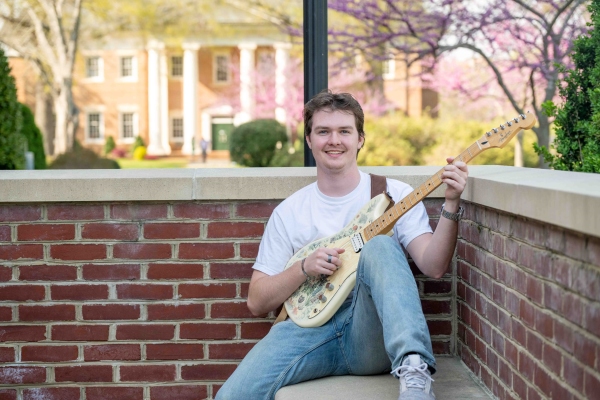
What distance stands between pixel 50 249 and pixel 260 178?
1031 mm

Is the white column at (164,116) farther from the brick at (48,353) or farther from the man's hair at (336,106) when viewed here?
the man's hair at (336,106)

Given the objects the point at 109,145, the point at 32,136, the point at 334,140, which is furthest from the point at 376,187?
the point at 109,145

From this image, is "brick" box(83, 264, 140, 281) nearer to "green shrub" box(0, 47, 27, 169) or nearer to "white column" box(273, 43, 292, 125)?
"green shrub" box(0, 47, 27, 169)

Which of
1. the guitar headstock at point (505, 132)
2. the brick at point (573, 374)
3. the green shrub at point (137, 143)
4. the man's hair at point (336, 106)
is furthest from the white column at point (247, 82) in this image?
the brick at point (573, 374)

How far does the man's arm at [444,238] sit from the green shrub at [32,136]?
10.2 meters

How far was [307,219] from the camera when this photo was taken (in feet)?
11.0

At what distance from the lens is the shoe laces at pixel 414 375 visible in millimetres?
2498

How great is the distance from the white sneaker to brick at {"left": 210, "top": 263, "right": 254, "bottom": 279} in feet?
4.07

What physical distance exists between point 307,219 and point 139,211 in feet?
2.67

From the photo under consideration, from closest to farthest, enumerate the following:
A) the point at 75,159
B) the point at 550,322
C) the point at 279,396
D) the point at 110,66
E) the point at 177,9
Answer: the point at 550,322
the point at 279,396
the point at 75,159
the point at 177,9
the point at 110,66

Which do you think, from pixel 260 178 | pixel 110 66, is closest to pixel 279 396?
pixel 260 178

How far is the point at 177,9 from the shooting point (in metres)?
27.0

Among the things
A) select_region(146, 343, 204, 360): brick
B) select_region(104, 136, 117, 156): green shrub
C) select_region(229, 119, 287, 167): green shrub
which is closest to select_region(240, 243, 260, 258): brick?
select_region(146, 343, 204, 360): brick

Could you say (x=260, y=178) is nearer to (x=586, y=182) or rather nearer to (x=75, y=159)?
(x=586, y=182)
